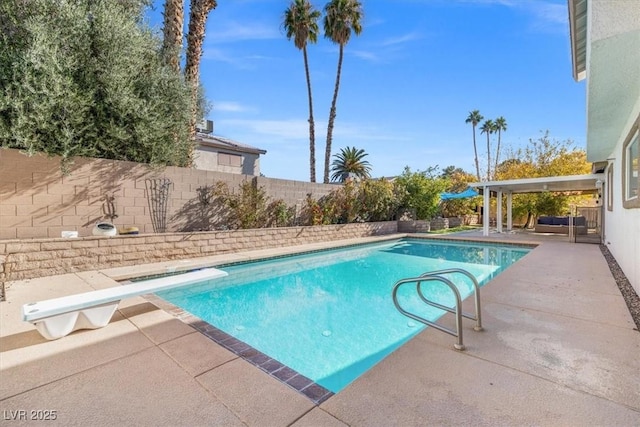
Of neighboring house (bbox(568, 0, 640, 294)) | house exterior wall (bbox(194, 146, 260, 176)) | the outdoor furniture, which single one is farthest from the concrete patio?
house exterior wall (bbox(194, 146, 260, 176))

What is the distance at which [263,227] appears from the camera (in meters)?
11.7

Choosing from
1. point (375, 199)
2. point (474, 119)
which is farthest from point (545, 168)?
point (474, 119)

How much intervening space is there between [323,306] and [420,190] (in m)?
14.4

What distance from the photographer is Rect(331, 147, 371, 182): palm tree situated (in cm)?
3150

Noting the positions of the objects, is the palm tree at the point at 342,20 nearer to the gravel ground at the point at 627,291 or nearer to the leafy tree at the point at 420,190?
the leafy tree at the point at 420,190

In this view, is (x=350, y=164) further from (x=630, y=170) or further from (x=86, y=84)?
(x=86, y=84)

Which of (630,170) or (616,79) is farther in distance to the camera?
(630,170)

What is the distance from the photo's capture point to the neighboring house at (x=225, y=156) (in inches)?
768

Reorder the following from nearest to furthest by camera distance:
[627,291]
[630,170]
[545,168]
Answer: [627,291], [630,170], [545,168]

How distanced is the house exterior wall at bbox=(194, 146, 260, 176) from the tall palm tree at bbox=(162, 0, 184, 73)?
29.0 ft

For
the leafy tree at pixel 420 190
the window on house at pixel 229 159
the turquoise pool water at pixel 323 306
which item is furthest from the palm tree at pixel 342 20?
the turquoise pool water at pixel 323 306

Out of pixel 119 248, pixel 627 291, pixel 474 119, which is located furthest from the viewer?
pixel 474 119

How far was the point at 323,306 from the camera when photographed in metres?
6.26

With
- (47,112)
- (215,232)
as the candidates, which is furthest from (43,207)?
(215,232)
